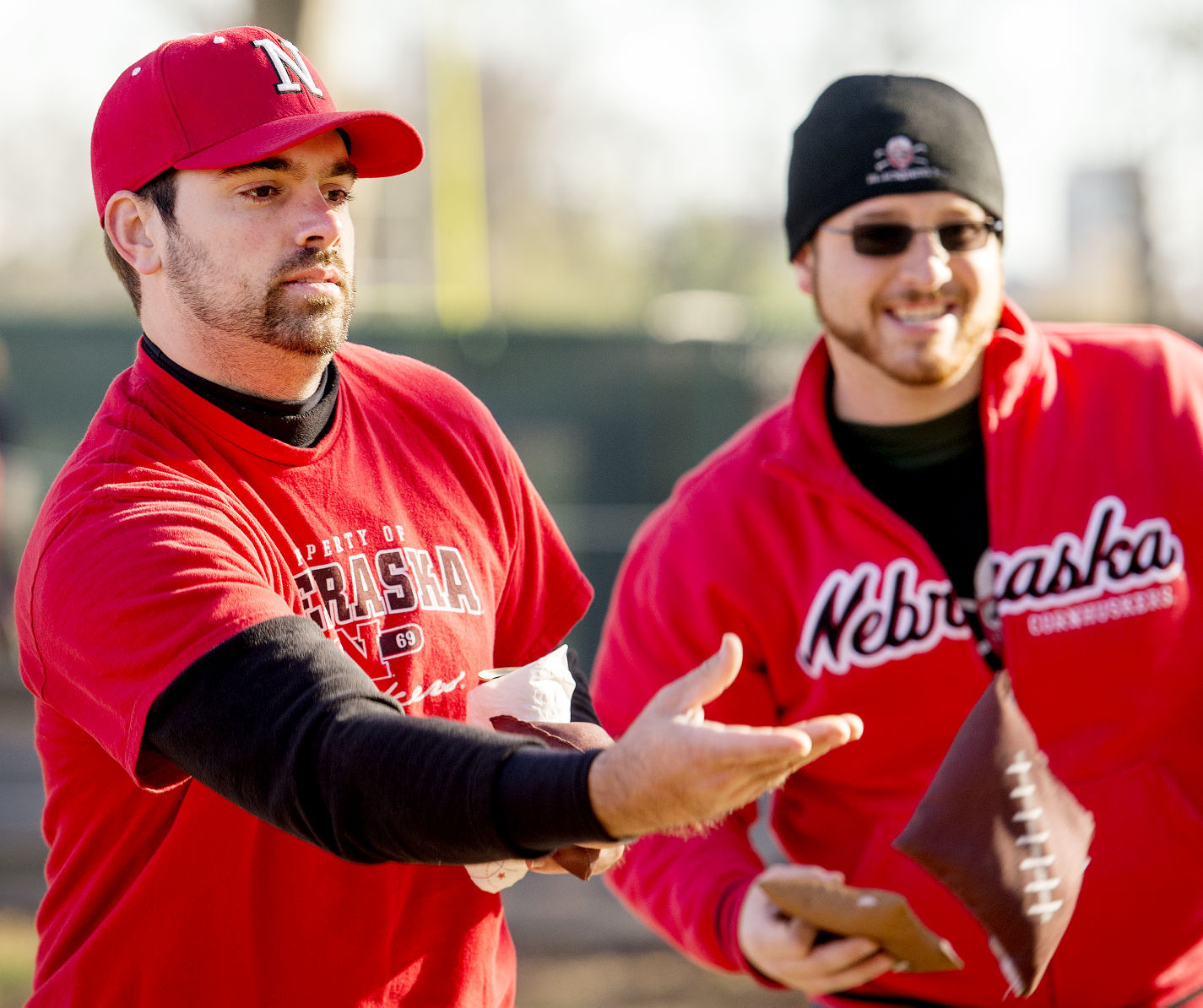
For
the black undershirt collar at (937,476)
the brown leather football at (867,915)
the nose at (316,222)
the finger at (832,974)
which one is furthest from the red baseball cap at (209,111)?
the finger at (832,974)

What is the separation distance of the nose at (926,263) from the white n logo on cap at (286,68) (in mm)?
Result: 1387

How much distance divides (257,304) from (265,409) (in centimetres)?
18

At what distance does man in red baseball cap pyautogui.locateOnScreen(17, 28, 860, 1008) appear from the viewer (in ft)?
6.50

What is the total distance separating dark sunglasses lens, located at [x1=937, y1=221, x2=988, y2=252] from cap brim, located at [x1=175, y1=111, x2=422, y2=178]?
1.27 metres

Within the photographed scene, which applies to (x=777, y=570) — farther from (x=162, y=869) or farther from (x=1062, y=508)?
(x=162, y=869)

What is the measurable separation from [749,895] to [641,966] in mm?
4102

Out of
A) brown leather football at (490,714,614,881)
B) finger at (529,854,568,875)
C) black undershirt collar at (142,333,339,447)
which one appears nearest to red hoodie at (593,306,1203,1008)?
finger at (529,854,568,875)

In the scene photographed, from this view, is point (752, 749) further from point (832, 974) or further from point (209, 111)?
point (209, 111)

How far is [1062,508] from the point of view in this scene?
10.5ft

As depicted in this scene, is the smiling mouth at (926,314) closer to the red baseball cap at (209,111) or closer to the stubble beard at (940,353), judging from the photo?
the stubble beard at (940,353)

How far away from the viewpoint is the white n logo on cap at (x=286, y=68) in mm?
2564

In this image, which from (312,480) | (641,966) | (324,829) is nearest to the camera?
(324,829)

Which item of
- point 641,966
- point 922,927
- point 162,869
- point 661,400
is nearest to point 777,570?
point 922,927

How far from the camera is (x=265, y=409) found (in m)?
2.51
